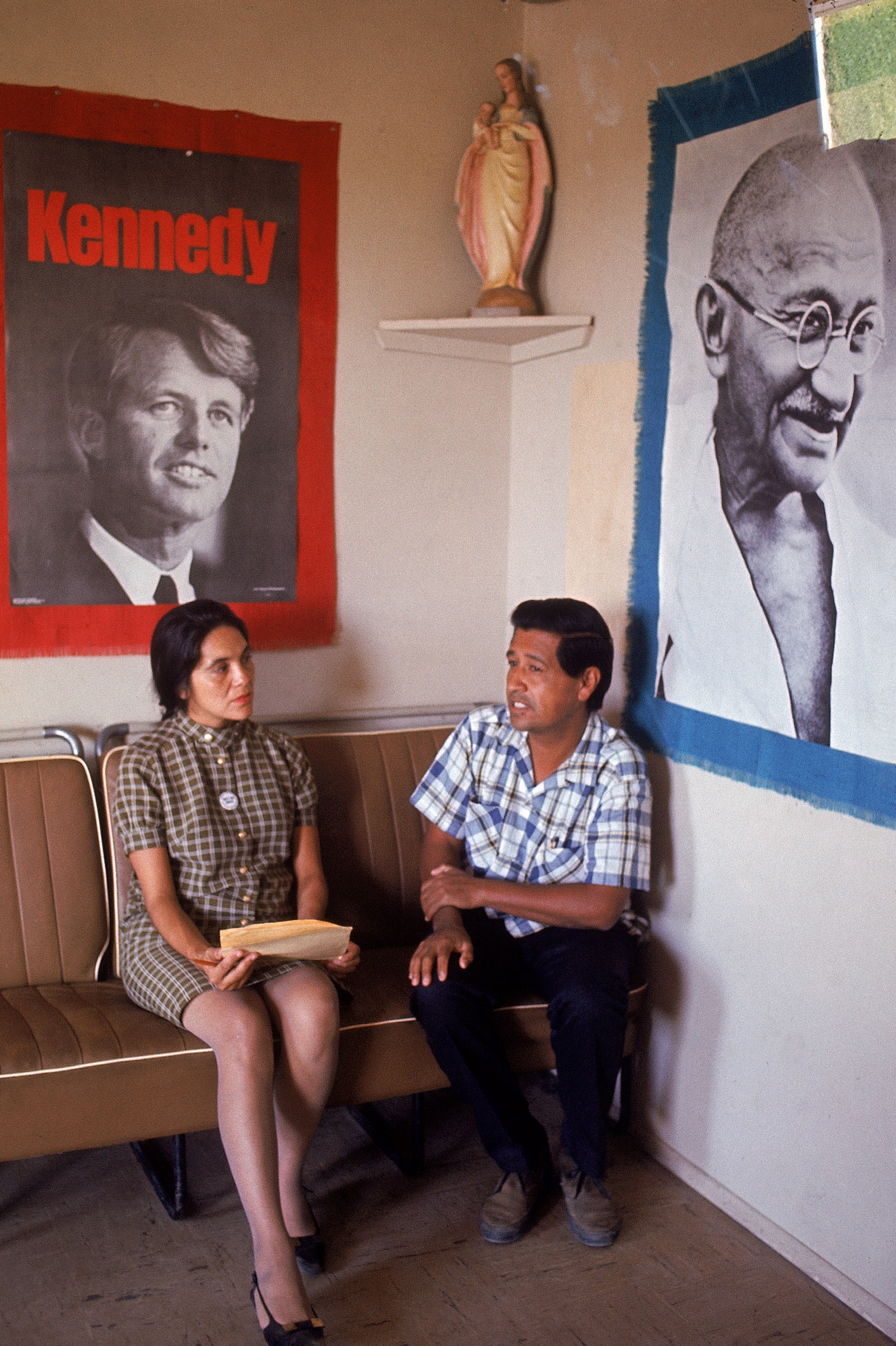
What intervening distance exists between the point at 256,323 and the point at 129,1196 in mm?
2039

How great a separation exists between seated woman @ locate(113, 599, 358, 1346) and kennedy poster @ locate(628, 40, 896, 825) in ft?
2.98

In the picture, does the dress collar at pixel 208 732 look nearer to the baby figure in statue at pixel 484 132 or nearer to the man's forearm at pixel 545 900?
the man's forearm at pixel 545 900

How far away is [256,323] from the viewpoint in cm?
290

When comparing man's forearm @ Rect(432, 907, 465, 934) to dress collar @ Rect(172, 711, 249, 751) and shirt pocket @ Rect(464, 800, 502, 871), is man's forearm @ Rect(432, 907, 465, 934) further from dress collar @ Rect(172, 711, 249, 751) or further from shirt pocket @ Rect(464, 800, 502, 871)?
dress collar @ Rect(172, 711, 249, 751)

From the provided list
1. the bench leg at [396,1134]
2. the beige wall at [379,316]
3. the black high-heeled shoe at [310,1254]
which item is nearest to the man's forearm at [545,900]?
the bench leg at [396,1134]

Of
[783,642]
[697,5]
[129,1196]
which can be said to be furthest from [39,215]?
[129,1196]

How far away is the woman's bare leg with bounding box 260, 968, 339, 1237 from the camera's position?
7.16ft

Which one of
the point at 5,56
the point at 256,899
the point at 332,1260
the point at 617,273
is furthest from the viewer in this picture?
the point at 617,273

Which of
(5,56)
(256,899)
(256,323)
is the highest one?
(5,56)

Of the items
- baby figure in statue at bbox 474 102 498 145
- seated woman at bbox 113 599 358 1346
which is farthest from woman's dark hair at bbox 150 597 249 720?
baby figure in statue at bbox 474 102 498 145

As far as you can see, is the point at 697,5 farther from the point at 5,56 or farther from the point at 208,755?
the point at 208,755

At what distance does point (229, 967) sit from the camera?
2154 mm

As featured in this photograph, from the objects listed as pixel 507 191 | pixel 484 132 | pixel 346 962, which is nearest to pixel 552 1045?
pixel 346 962

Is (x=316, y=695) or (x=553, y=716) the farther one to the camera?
(x=316, y=695)
